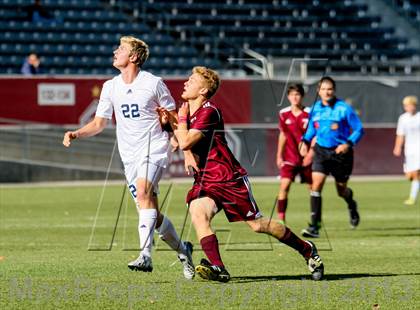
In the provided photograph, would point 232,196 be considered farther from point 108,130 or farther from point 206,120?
point 108,130

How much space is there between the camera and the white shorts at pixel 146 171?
9578 mm

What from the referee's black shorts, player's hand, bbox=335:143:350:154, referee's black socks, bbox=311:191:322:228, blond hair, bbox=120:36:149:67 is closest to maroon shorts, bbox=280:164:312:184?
the referee's black shorts

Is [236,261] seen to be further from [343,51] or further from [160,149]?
[343,51]

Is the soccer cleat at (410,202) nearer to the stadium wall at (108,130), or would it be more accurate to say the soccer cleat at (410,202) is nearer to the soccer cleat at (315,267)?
the stadium wall at (108,130)

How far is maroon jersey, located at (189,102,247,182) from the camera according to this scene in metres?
9.20

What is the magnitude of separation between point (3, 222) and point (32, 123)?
1238cm

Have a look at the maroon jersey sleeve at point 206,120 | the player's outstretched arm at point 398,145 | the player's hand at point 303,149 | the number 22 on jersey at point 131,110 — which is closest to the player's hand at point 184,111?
the maroon jersey sleeve at point 206,120

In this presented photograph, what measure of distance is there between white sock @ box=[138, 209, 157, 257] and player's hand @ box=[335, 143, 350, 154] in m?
5.96

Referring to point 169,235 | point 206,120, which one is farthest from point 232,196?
point 169,235

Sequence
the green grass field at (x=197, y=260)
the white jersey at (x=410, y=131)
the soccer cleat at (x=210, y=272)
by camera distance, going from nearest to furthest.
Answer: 1. the green grass field at (x=197, y=260)
2. the soccer cleat at (x=210, y=272)
3. the white jersey at (x=410, y=131)

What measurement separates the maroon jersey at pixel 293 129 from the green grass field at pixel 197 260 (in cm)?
106

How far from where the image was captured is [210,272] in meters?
8.91

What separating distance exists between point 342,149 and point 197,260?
14.0 feet

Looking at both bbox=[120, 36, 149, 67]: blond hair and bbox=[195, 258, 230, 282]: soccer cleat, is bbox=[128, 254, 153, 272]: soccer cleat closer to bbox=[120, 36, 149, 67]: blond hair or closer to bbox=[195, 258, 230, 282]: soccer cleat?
bbox=[195, 258, 230, 282]: soccer cleat
